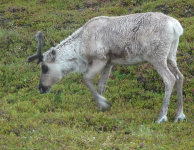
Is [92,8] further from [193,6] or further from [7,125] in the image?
[7,125]

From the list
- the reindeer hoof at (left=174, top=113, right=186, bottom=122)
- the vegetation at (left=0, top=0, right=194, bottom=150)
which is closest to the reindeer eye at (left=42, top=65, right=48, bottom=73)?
the vegetation at (left=0, top=0, right=194, bottom=150)

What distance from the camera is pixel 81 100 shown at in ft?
27.7

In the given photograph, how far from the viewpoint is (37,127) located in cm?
621

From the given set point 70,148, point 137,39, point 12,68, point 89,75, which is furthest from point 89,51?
point 12,68

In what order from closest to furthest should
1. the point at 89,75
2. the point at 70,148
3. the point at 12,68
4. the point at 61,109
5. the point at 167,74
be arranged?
the point at 70,148
the point at 167,74
the point at 89,75
the point at 61,109
the point at 12,68

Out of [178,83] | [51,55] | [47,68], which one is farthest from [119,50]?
[47,68]

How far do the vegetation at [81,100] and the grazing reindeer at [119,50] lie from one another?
23.2 inches

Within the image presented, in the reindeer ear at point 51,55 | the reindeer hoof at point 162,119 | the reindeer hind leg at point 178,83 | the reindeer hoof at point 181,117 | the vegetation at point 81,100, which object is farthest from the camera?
the reindeer ear at point 51,55

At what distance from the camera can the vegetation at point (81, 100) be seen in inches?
215

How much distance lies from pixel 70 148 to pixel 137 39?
3275 mm

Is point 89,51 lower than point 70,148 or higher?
higher

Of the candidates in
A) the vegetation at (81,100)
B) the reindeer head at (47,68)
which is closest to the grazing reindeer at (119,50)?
the reindeer head at (47,68)

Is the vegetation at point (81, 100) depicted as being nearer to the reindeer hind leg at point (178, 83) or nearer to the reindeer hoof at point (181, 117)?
the reindeer hoof at point (181, 117)

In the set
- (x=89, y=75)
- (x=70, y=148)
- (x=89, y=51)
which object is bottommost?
(x=70, y=148)
